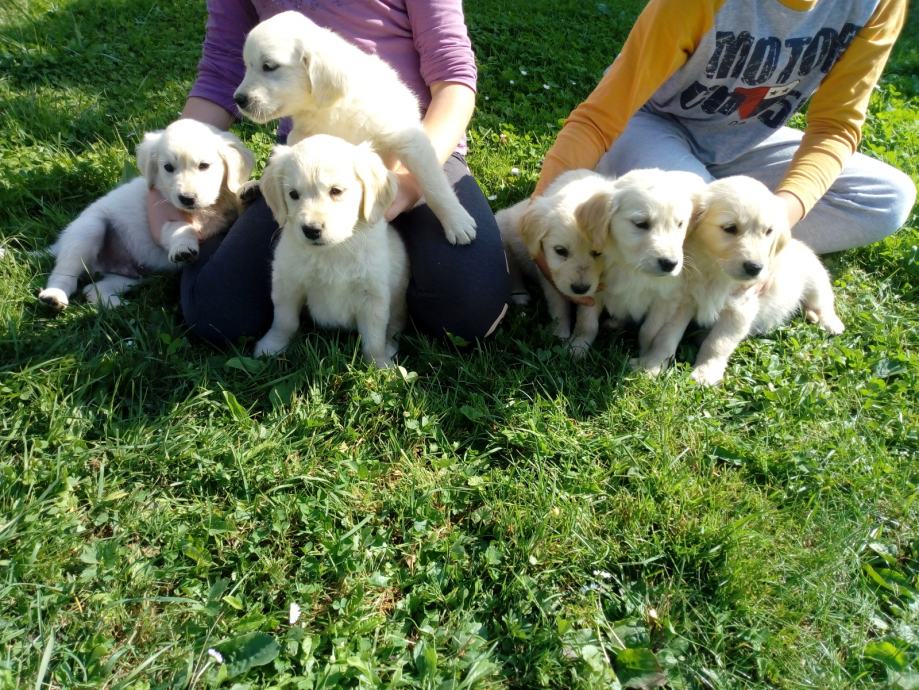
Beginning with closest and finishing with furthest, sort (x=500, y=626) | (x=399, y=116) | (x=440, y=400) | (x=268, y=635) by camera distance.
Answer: (x=268, y=635), (x=500, y=626), (x=440, y=400), (x=399, y=116)

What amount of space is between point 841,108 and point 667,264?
1355mm

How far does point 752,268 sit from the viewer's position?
7.49ft

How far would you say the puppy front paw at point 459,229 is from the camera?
2.45 meters

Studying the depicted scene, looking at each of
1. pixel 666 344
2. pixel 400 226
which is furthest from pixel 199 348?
pixel 666 344

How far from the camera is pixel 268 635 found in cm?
153

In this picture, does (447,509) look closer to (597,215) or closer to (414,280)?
(414,280)

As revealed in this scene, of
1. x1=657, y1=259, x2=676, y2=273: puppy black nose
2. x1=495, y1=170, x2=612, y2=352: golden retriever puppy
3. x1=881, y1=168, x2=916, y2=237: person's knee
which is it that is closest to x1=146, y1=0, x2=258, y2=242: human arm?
x1=495, y1=170, x2=612, y2=352: golden retriever puppy

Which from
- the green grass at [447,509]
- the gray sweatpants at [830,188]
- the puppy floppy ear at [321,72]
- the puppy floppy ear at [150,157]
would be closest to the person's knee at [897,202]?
the gray sweatpants at [830,188]

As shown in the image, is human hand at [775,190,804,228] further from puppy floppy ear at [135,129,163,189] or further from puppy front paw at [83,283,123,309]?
puppy front paw at [83,283,123,309]

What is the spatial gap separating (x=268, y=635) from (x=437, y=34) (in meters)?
2.45

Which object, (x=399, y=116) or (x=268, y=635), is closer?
(x=268, y=635)

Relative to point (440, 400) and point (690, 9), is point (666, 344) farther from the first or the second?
point (690, 9)

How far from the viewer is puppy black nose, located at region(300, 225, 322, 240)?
81.0 inches

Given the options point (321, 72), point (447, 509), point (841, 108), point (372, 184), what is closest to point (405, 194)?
point (372, 184)
